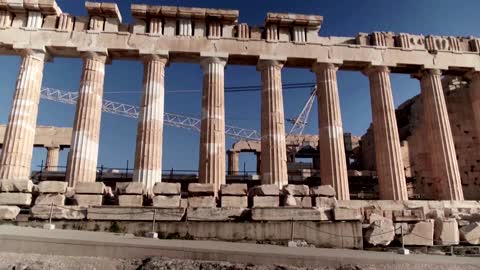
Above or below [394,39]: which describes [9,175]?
below

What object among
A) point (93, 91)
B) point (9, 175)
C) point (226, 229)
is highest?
point (93, 91)

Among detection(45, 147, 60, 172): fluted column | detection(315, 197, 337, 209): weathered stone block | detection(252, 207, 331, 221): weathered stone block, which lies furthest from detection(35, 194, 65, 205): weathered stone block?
detection(45, 147, 60, 172): fluted column

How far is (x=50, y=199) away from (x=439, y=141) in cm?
2132

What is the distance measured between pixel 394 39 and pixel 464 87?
818 cm

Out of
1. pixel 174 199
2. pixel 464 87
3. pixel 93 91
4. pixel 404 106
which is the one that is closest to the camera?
pixel 174 199

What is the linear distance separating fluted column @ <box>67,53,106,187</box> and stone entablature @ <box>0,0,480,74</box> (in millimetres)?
1297

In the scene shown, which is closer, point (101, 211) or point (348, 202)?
point (101, 211)

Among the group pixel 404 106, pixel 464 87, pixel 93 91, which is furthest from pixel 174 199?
pixel 404 106

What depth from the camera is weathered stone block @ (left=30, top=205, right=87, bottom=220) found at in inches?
581

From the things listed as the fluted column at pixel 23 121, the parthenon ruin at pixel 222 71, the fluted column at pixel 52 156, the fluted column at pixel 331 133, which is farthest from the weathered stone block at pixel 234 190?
the fluted column at pixel 52 156

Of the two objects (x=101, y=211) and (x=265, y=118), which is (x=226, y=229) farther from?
(x=265, y=118)

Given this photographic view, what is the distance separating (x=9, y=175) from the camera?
65.5 feet

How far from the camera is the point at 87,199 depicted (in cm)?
1623

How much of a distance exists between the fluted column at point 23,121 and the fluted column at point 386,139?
19.8m
